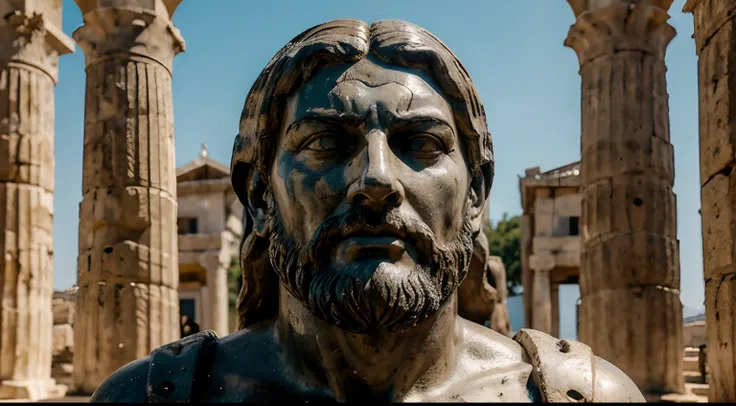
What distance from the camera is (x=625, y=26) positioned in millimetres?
11859

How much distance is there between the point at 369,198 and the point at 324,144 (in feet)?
0.75

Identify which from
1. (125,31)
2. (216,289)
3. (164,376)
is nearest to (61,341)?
(216,289)

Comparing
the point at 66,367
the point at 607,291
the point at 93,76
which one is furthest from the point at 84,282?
the point at 66,367

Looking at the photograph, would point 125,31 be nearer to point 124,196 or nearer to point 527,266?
point 124,196

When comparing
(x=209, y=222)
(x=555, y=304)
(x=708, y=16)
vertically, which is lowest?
(x=555, y=304)

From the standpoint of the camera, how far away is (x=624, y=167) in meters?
11.9

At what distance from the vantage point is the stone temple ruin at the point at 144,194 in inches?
444

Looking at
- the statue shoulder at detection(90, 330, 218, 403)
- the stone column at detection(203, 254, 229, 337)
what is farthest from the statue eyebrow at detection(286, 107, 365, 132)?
the stone column at detection(203, 254, 229, 337)

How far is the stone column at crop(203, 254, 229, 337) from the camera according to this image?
27.3m

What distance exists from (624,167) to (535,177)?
12625mm

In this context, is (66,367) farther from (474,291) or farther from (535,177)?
(474,291)

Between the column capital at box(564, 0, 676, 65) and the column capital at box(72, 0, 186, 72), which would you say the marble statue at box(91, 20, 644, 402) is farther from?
the column capital at box(564, 0, 676, 65)

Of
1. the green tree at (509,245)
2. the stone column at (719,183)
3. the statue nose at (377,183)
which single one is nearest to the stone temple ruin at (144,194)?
the stone column at (719,183)

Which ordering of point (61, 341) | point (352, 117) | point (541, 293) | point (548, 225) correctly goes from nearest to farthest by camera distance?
point (352, 117) < point (61, 341) < point (548, 225) < point (541, 293)
